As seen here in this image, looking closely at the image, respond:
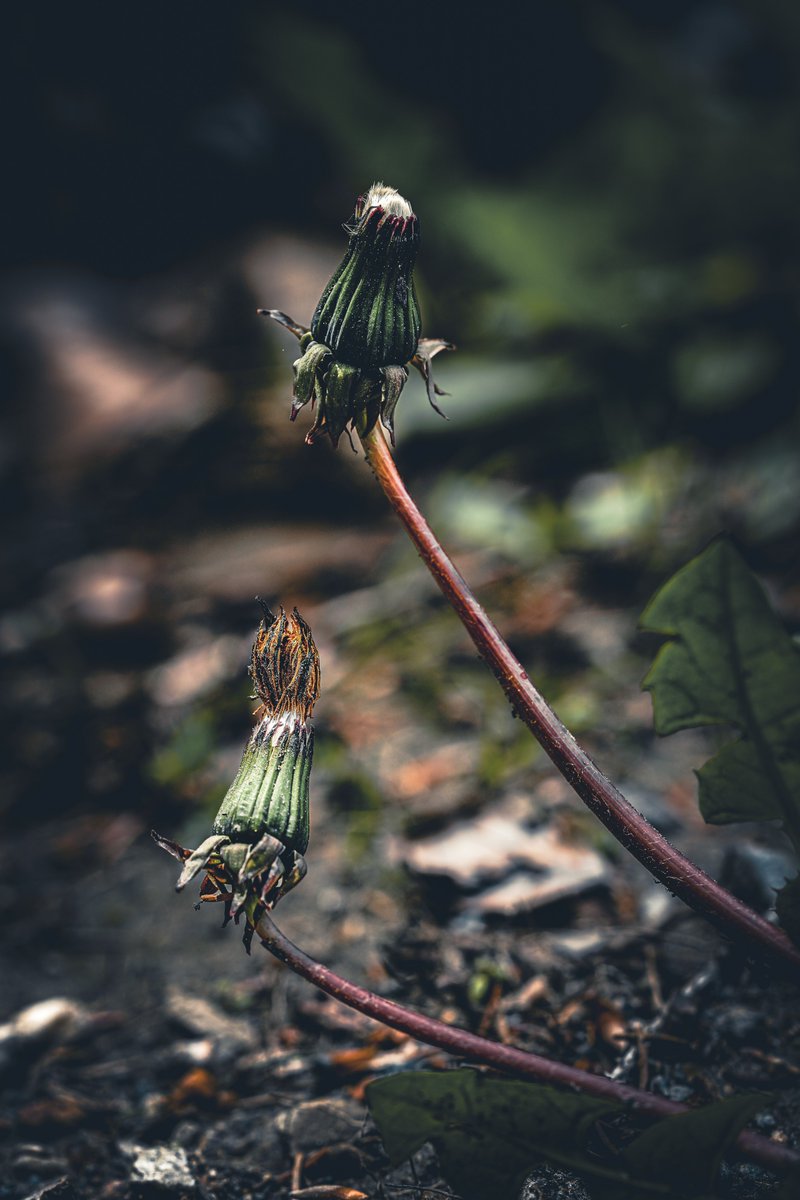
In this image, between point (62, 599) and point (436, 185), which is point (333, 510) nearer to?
point (62, 599)

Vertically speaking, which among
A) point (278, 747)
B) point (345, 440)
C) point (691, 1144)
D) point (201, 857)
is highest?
point (345, 440)

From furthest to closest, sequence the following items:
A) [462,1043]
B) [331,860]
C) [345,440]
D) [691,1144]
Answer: [345,440]
[331,860]
[462,1043]
[691,1144]

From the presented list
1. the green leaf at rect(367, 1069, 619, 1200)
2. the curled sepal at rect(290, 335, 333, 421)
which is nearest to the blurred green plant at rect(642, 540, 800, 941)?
the green leaf at rect(367, 1069, 619, 1200)

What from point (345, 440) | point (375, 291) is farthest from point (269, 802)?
point (345, 440)

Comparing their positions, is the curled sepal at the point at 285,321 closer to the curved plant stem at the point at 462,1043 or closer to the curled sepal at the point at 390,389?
the curled sepal at the point at 390,389

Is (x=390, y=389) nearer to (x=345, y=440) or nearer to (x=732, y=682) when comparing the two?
(x=732, y=682)

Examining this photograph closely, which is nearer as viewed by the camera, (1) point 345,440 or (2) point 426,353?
(2) point 426,353

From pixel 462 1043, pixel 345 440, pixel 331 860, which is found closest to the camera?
pixel 462 1043
